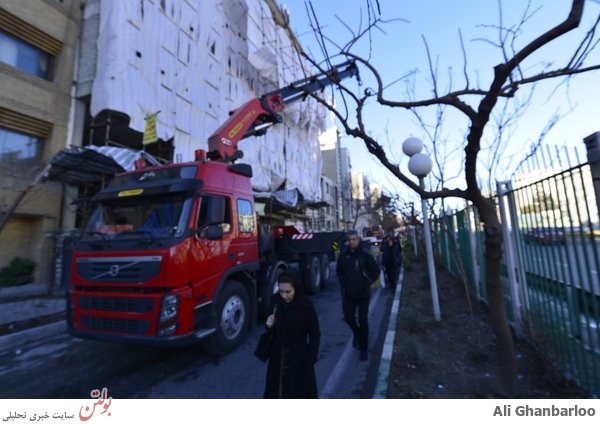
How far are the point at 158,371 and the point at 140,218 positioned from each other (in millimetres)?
2124

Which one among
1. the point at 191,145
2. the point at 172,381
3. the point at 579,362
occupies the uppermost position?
the point at 191,145

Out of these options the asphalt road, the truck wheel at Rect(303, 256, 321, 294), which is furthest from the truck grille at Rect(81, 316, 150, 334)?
the truck wheel at Rect(303, 256, 321, 294)

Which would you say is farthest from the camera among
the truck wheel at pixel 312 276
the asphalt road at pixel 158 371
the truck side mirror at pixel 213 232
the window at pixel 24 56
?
the window at pixel 24 56

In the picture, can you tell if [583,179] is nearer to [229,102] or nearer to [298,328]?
[298,328]

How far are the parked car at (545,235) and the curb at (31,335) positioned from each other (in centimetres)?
819

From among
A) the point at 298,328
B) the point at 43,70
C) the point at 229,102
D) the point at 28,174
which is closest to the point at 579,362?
the point at 298,328

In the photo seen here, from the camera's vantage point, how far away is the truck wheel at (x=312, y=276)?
9227mm

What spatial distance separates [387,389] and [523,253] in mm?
2459

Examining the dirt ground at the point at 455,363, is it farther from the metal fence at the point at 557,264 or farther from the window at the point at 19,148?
the window at the point at 19,148

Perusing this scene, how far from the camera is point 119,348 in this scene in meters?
5.39

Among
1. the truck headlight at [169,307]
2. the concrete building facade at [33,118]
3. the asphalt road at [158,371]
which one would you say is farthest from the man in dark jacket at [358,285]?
the concrete building facade at [33,118]

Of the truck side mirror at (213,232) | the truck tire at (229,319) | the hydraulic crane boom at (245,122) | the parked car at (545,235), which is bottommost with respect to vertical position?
the truck tire at (229,319)

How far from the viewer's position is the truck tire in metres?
4.71

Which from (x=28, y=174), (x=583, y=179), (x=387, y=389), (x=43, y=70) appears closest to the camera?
(x=583, y=179)
